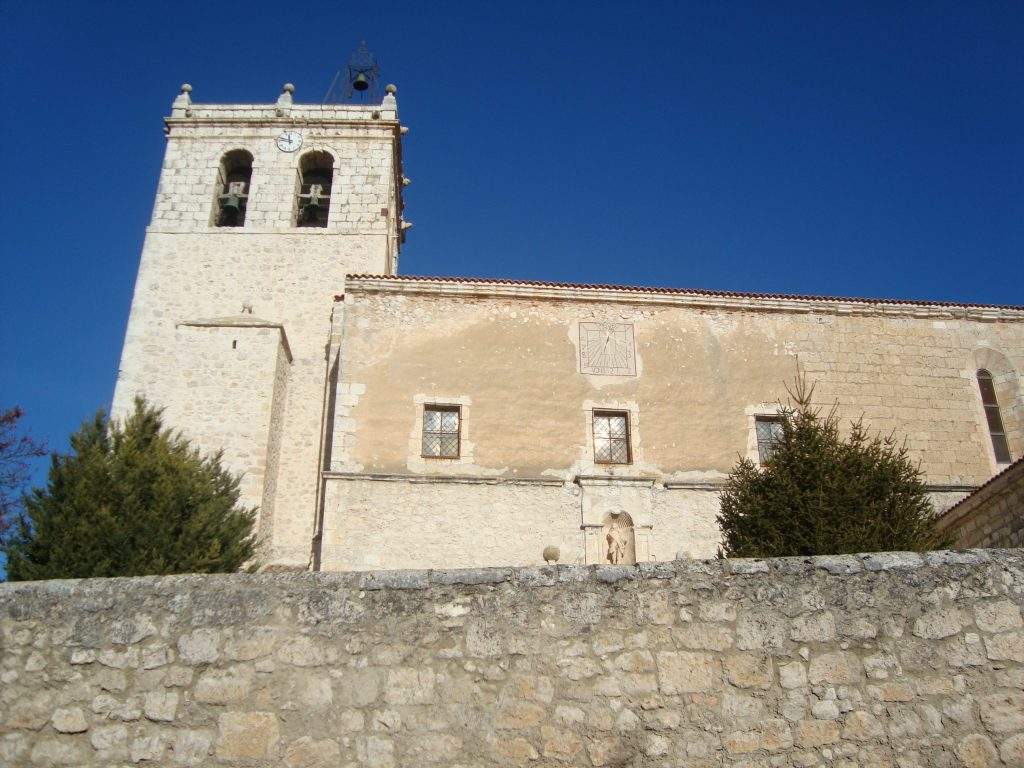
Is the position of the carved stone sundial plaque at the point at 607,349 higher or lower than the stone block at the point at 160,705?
higher

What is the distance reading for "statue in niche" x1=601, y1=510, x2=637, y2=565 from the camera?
49.9ft

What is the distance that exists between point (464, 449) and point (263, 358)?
4.42 m

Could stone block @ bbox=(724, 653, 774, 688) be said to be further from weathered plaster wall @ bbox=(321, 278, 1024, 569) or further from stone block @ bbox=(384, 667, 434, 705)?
weathered plaster wall @ bbox=(321, 278, 1024, 569)

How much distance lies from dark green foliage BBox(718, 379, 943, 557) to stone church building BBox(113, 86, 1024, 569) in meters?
5.52

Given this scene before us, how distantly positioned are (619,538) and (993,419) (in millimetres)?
8231

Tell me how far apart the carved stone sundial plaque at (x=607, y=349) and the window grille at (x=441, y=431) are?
2601mm

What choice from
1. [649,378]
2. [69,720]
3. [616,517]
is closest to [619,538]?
[616,517]

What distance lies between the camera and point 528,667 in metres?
5.05

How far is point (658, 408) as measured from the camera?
1670cm

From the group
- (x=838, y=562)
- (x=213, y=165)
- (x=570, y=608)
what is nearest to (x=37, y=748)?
(x=570, y=608)

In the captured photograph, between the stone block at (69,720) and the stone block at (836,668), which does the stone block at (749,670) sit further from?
the stone block at (69,720)

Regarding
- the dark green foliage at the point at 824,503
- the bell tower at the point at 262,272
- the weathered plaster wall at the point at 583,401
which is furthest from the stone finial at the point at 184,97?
the dark green foliage at the point at 824,503

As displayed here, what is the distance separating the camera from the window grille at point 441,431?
52.4 feet

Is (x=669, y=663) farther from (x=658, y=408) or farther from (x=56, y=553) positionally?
(x=658, y=408)
